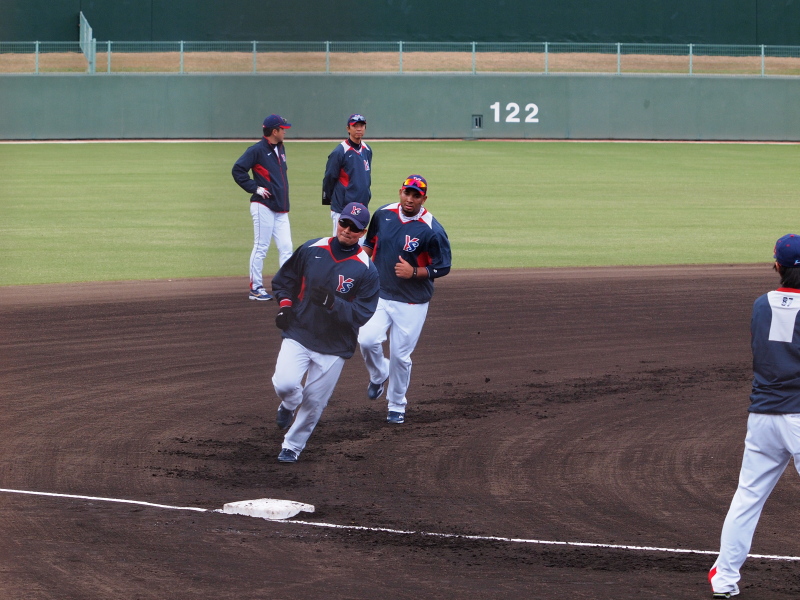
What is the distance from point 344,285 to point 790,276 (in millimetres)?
3390

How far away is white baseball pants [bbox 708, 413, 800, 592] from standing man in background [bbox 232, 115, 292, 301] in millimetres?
9069

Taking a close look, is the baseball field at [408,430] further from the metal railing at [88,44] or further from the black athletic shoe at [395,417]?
the metal railing at [88,44]

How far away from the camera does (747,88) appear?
43.2 meters

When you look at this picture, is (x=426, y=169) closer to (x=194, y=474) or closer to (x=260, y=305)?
(x=260, y=305)

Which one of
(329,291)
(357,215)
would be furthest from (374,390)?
(357,215)

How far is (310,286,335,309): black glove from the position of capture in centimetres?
768

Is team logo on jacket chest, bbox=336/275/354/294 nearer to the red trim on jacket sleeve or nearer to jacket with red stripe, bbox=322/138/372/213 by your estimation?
jacket with red stripe, bbox=322/138/372/213

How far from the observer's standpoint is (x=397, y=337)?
29.8ft

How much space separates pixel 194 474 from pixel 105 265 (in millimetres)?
9536

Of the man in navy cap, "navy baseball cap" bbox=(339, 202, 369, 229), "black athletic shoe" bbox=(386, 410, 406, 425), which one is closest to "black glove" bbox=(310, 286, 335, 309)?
the man in navy cap

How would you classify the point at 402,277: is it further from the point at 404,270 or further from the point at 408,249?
the point at 408,249

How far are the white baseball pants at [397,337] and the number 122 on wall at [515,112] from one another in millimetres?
34939

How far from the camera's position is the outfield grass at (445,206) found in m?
17.5

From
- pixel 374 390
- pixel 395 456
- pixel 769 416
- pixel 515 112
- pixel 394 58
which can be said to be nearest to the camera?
pixel 769 416
